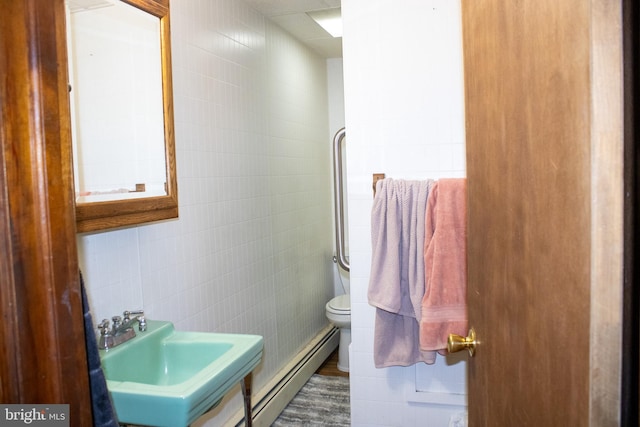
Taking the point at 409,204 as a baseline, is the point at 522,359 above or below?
below

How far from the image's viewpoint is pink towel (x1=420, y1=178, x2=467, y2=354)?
1.68 meters

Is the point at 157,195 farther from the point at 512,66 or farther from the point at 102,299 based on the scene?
the point at 512,66

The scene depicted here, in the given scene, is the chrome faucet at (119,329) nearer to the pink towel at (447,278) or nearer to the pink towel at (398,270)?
the pink towel at (398,270)

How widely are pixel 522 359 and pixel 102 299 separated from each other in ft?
4.45

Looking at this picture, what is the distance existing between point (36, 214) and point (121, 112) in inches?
42.7

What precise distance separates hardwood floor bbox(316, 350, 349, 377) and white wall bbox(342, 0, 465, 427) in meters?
1.42

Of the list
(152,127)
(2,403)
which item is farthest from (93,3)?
(2,403)

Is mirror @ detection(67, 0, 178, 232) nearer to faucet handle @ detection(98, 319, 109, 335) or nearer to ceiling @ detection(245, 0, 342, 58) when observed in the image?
faucet handle @ detection(98, 319, 109, 335)

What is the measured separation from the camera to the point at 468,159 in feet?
3.42

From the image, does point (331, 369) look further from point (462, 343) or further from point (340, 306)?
point (462, 343)

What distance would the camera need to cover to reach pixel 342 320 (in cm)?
329

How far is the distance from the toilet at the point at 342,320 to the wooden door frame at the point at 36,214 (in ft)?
9.02

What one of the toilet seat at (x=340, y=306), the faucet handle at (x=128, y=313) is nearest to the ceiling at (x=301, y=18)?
the faucet handle at (x=128, y=313)

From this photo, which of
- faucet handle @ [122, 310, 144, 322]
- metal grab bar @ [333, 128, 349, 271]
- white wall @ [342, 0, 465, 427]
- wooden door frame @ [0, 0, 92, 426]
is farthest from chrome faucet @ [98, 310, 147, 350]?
metal grab bar @ [333, 128, 349, 271]
